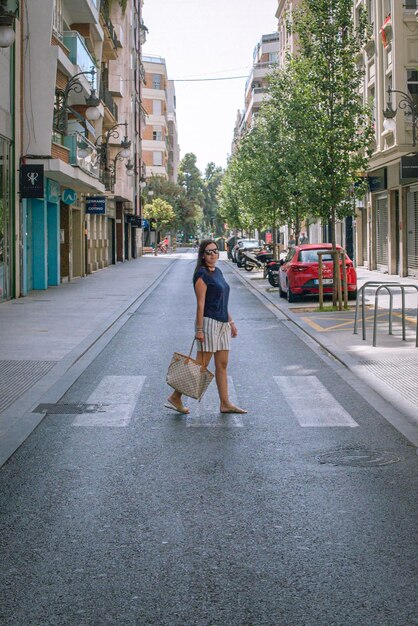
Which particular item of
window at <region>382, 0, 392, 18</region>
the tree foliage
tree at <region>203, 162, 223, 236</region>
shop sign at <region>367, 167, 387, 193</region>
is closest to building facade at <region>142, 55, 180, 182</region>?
tree at <region>203, 162, 223, 236</region>

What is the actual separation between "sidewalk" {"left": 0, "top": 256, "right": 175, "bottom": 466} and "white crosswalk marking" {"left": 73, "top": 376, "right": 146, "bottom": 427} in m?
0.40

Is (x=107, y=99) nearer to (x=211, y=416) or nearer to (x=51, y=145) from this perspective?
(x=51, y=145)

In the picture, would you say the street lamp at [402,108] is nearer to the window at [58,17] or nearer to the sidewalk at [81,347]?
the sidewalk at [81,347]

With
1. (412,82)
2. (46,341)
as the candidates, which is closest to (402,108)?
(412,82)

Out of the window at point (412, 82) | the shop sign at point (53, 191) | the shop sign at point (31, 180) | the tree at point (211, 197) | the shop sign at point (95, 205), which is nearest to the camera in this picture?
the shop sign at point (31, 180)

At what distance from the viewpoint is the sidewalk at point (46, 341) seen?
960 centimetres

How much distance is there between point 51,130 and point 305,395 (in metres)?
19.6

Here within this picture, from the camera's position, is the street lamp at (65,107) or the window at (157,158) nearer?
the street lamp at (65,107)

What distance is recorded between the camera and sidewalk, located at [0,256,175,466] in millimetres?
9599

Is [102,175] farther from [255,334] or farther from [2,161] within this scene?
[255,334]

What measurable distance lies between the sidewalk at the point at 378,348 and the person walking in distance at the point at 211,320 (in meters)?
1.66

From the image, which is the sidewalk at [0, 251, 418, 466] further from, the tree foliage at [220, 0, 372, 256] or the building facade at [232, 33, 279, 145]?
the building facade at [232, 33, 279, 145]

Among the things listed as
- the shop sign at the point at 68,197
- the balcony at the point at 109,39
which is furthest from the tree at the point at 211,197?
the shop sign at the point at 68,197

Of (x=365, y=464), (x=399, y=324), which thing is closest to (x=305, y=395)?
(x=365, y=464)
